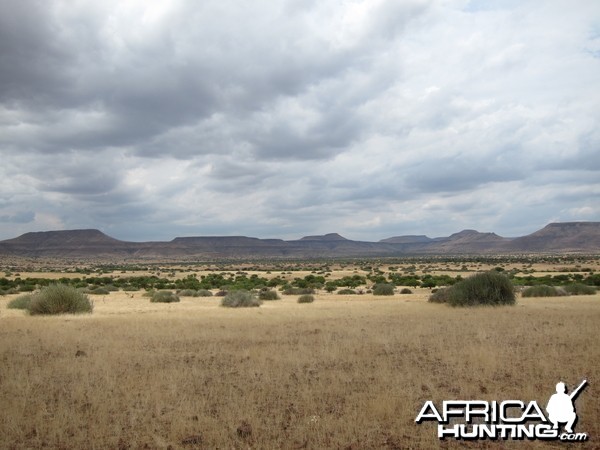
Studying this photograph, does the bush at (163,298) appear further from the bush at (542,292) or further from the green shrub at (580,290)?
the green shrub at (580,290)

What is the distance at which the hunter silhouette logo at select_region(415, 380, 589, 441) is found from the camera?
24.4ft

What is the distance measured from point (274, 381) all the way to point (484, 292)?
21460 mm

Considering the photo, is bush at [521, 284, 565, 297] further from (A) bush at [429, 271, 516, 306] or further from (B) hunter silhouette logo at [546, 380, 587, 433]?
(B) hunter silhouette logo at [546, 380, 587, 433]

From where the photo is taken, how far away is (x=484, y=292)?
2923 cm

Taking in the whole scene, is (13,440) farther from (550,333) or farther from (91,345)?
(550,333)

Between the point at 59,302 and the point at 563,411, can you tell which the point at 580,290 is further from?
the point at 563,411

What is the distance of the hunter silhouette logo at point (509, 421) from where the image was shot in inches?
293

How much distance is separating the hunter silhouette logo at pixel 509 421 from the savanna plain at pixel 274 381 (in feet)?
0.56

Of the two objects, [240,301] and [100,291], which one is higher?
[240,301]

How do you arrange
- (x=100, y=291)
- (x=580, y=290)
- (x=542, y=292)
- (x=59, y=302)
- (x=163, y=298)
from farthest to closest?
(x=100, y=291) < (x=580, y=290) < (x=542, y=292) < (x=163, y=298) < (x=59, y=302)

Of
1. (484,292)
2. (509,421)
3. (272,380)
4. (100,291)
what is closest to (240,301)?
(484,292)

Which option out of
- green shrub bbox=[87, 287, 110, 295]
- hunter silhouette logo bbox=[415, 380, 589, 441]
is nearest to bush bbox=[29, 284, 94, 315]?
green shrub bbox=[87, 287, 110, 295]

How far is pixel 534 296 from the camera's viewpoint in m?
37.4

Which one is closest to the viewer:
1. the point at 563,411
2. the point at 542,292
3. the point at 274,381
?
the point at 563,411
